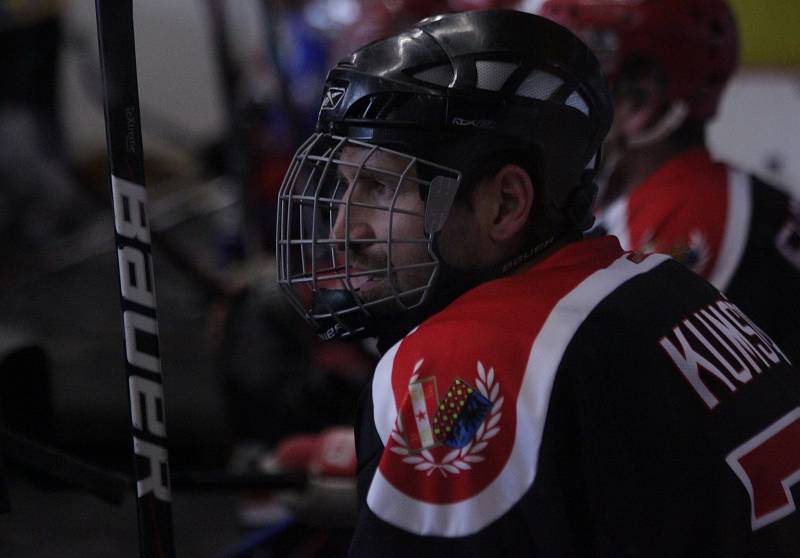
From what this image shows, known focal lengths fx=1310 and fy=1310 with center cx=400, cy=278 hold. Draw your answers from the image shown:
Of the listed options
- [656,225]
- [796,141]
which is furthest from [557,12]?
[796,141]

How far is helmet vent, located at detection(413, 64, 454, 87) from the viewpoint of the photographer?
1538mm

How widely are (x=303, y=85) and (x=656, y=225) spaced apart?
156 inches

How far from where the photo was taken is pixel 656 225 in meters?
2.46

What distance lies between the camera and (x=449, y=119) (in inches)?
59.7

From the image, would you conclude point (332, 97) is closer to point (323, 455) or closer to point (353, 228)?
point (353, 228)

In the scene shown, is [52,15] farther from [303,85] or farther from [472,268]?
[472,268]

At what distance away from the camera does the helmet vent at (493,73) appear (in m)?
1.54

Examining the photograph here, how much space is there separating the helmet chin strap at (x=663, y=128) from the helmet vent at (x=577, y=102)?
40.2 inches

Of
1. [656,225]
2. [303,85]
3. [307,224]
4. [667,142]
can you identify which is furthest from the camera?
[303,85]

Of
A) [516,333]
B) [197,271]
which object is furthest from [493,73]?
[197,271]

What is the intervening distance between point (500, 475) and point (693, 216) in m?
1.26

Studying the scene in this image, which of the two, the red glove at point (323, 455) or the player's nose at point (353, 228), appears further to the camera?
the red glove at point (323, 455)

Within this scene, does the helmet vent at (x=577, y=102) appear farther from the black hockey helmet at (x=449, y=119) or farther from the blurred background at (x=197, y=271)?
the blurred background at (x=197, y=271)

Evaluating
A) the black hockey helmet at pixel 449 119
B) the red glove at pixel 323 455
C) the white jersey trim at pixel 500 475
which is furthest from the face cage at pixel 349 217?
the red glove at pixel 323 455
